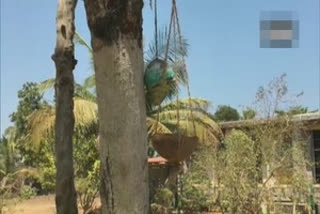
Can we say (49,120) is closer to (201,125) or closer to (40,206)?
(201,125)

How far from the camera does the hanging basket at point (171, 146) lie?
15906 millimetres

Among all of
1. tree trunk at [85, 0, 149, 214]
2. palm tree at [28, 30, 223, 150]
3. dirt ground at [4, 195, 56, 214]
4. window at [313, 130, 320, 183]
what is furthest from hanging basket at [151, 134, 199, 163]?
tree trunk at [85, 0, 149, 214]

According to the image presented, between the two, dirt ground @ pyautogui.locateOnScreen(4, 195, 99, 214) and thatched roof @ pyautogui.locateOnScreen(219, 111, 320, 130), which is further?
dirt ground @ pyautogui.locateOnScreen(4, 195, 99, 214)

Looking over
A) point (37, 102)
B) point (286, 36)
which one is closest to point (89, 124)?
point (286, 36)

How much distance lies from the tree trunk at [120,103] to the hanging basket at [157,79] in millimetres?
429

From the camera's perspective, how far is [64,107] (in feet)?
17.6

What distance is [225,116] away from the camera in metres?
46.6

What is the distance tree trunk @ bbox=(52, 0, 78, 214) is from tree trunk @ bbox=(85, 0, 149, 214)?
94.1 inches

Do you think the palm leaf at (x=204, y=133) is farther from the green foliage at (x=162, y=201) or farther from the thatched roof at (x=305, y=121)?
the green foliage at (x=162, y=201)

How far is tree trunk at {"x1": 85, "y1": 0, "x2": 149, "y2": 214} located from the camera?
276 cm

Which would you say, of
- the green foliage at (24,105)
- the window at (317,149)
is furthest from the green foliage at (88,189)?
the green foliage at (24,105)

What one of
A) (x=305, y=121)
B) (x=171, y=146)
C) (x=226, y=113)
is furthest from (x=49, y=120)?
(x=226, y=113)

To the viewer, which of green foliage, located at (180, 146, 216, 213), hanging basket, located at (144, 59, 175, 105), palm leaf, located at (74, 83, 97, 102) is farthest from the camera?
palm leaf, located at (74, 83, 97, 102)

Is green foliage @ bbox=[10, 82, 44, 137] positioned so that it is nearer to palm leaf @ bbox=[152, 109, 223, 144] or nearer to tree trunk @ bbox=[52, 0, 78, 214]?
palm leaf @ bbox=[152, 109, 223, 144]
